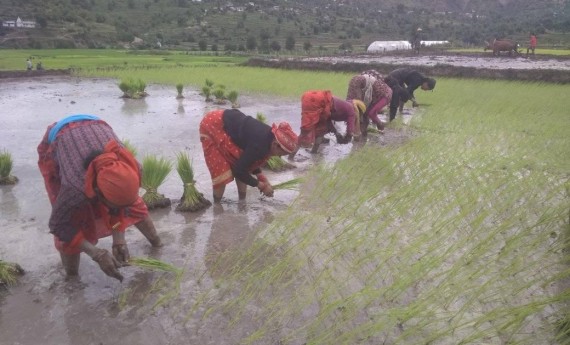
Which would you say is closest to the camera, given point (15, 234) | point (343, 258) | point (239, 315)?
point (239, 315)

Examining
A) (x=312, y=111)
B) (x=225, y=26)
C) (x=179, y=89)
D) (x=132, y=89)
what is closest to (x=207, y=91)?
(x=179, y=89)

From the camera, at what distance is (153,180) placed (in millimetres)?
4121

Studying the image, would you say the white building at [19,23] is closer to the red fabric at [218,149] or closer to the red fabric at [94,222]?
the red fabric at [218,149]

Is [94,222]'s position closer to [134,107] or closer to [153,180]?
[153,180]

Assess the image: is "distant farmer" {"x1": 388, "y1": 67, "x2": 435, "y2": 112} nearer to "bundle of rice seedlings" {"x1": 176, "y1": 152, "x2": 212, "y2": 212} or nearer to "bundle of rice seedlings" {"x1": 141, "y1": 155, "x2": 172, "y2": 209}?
"bundle of rice seedlings" {"x1": 176, "y1": 152, "x2": 212, "y2": 212}

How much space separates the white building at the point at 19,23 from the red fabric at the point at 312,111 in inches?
1257

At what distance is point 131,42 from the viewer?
33.1m

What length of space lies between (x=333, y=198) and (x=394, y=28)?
1968 inches

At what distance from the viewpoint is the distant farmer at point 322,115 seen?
576 centimetres

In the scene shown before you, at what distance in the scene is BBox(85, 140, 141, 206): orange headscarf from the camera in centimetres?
236

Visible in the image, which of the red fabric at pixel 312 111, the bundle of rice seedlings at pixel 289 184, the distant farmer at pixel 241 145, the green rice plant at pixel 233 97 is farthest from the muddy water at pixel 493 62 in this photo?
the distant farmer at pixel 241 145

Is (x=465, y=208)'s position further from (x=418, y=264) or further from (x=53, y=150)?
(x=53, y=150)

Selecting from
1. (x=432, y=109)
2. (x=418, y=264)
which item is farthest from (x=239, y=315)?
(x=432, y=109)

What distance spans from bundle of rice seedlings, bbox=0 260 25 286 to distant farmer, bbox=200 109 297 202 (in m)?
1.68
